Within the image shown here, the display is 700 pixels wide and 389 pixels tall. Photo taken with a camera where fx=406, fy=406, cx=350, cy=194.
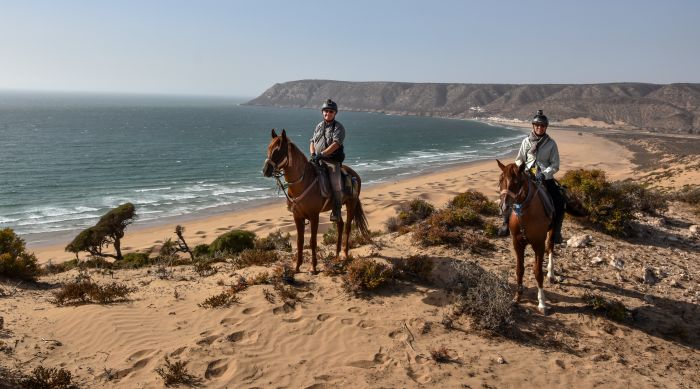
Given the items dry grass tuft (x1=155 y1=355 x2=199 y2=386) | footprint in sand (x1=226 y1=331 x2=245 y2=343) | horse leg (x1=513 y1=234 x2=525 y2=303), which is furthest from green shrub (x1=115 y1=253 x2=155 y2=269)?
horse leg (x1=513 y1=234 x2=525 y2=303)

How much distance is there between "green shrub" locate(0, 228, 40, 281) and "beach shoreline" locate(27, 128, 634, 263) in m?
2.94

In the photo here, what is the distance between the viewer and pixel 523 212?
6801mm

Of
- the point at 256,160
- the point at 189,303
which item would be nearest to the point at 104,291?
the point at 189,303

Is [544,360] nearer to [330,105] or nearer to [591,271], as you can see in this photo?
[591,271]

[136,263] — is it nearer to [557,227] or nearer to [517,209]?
[517,209]

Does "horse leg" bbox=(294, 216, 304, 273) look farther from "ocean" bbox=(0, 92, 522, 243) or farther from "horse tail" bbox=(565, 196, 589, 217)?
"horse tail" bbox=(565, 196, 589, 217)

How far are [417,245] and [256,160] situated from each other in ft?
147

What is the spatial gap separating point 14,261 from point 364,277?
Answer: 27.3 ft

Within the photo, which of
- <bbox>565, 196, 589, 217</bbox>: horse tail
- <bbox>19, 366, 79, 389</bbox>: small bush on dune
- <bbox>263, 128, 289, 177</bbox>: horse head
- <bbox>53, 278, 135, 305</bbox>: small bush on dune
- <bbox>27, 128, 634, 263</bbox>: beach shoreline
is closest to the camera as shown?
<bbox>19, 366, 79, 389</bbox>: small bush on dune

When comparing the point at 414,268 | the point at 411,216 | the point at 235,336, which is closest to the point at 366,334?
the point at 235,336

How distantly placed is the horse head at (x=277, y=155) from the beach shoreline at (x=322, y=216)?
10.7 metres

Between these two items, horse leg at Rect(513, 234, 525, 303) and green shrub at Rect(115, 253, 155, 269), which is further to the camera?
green shrub at Rect(115, 253, 155, 269)

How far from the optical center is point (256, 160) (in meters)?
52.6

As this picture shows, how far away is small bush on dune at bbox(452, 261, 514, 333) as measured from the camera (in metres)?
6.57
